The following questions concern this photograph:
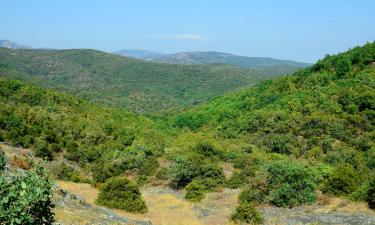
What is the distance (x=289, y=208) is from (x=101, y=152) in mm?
22028

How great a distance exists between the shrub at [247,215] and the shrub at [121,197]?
5783mm

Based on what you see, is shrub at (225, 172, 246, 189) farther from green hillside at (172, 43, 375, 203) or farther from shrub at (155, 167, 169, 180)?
shrub at (155, 167, 169, 180)

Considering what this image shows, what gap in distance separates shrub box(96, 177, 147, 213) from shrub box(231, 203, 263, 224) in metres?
5.78

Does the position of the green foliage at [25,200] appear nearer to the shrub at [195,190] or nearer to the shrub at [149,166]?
the shrub at [195,190]

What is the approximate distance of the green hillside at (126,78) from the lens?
143875 millimetres

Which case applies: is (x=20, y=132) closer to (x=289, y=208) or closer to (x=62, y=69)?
(x=289, y=208)

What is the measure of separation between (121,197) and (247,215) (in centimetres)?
Result: 780

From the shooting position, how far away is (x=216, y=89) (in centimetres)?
17850

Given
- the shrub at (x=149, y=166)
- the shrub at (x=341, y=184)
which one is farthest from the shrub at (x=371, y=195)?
the shrub at (x=149, y=166)

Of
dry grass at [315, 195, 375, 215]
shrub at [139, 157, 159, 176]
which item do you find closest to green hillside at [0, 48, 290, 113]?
shrub at [139, 157, 159, 176]

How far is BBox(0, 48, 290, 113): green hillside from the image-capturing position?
143875mm

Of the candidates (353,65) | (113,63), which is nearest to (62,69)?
(113,63)

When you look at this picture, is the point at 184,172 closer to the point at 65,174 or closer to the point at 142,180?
the point at 142,180

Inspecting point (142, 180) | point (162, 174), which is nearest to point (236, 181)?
point (162, 174)
